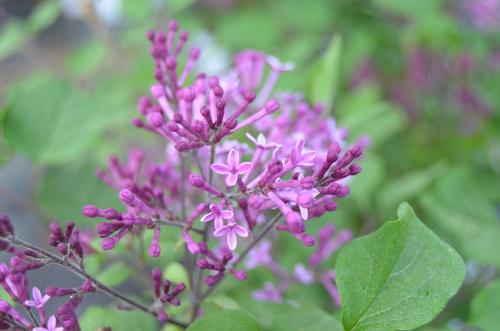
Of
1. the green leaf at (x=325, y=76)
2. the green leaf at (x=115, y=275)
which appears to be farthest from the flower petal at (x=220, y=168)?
the green leaf at (x=325, y=76)

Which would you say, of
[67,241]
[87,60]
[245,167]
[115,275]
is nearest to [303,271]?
[115,275]

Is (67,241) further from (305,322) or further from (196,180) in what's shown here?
(305,322)

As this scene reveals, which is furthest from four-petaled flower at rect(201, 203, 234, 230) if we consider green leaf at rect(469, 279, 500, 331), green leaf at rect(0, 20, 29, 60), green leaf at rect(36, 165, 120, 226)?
green leaf at rect(0, 20, 29, 60)

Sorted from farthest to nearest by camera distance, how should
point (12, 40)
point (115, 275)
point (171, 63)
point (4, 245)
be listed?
point (12, 40), point (115, 275), point (171, 63), point (4, 245)

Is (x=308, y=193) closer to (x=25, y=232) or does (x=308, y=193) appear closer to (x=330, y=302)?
(x=330, y=302)

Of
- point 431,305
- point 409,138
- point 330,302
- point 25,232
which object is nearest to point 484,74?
point 409,138

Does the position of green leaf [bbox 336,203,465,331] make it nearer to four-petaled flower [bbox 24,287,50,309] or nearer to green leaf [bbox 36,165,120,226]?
four-petaled flower [bbox 24,287,50,309]
